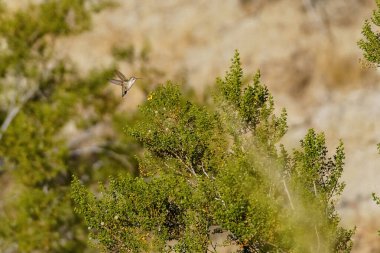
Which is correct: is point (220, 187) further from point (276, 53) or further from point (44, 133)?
point (276, 53)

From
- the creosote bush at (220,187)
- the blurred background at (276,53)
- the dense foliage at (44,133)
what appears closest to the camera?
the creosote bush at (220,187)

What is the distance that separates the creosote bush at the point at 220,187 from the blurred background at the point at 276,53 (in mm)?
22499

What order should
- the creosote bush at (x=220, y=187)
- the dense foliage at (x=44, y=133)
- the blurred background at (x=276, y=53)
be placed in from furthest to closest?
the blurred background at (x=276, y=53) < the dense foliage at (x=44, y=133) < the creosote bush at (x=220, y=187)

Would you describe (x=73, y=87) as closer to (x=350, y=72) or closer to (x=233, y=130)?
(x=350, y=72)

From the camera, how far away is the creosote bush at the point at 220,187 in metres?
19.3

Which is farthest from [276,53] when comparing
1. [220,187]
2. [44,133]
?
[220,187]

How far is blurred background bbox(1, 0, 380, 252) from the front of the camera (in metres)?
44.6

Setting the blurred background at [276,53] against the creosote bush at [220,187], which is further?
the blurred background at [276,53]

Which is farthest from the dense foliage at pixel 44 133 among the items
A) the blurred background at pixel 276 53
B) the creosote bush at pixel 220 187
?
the creosote bush at pixel 220 187

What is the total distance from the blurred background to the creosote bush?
22499 mm

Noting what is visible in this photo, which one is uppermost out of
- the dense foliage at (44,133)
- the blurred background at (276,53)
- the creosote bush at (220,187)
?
the blurred background at (276,53)

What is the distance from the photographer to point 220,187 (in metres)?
19.4

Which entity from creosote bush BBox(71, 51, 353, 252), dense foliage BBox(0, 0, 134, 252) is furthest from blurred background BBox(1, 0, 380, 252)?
creosote bush BBox(71, 51, 353, 252)

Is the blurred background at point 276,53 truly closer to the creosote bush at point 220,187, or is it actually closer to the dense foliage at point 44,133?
the dense foliage at point 44,133
